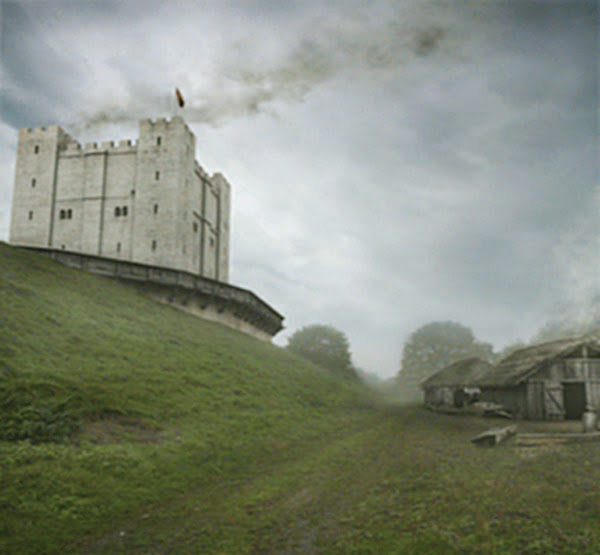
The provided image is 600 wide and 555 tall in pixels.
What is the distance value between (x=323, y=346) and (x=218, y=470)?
68726 mm

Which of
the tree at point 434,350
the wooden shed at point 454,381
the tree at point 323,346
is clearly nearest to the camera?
the wooden shed at point 454,381

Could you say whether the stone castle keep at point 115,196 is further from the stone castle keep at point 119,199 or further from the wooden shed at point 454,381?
the wooden shed at point 454,381

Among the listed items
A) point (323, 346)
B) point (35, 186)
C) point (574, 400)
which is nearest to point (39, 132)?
point (35, 186)

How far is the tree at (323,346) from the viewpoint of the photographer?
76.3m

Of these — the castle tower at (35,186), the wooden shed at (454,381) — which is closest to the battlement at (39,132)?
the castle tower at (35,186)

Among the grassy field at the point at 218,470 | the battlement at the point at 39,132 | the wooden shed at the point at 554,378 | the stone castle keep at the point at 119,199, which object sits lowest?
the grassy field at the point at 218,470

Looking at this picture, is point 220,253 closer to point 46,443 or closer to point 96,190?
point 96,190

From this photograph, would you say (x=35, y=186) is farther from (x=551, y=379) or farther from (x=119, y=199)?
(x=551, y=379)

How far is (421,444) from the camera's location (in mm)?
14875

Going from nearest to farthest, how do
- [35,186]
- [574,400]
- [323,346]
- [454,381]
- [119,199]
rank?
[574,400] → [454,381] → [119,199] → [35,186] → [323,346]

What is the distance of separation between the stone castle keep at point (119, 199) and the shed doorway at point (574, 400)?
2954 cm

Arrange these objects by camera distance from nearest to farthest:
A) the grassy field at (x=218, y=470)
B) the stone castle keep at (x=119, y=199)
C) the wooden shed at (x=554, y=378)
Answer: the grassy field at (x=218, y=470) → the wooden shed at (x=554, y=378) → the stone castle keep at (x=119, y=199)

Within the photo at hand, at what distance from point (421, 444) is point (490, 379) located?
13049 mm

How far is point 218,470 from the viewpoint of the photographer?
11.8 metres
